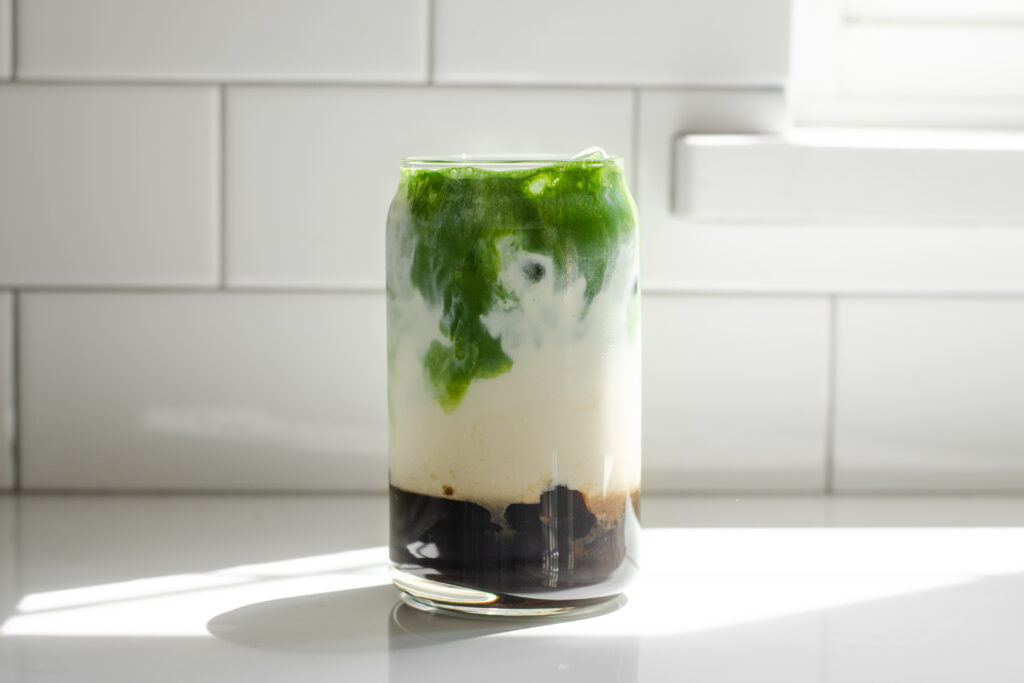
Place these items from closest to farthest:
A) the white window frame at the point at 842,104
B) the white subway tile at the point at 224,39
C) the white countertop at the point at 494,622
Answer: the white countertop at the point at 494,622
the white subway tile at the point at 224,39
the white window frame at the point at 842,104

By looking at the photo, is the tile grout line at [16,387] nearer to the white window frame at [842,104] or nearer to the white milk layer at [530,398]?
the white milk layer at [530,398]

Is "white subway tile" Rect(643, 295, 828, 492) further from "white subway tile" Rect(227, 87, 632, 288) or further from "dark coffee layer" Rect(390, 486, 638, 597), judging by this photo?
"dark coffee layer" Rect(390, 486, 638, 597)

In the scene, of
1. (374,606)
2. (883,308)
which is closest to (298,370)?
(374,606)

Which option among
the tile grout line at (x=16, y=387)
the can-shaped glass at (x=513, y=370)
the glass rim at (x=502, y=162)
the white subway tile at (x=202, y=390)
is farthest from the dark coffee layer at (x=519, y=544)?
the tile grout line at (x=16, y=387)

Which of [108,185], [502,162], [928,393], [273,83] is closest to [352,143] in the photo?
[273,83]

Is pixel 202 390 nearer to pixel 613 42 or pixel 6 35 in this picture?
pixel 6 35

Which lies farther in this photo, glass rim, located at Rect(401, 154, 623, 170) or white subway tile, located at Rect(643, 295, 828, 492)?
white subway tile, located at Rect(643, 295, 828, 492)

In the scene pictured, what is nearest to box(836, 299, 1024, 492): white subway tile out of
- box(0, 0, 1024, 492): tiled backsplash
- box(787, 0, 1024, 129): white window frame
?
box(0, 0, 1024, 492): tiled backsplash
